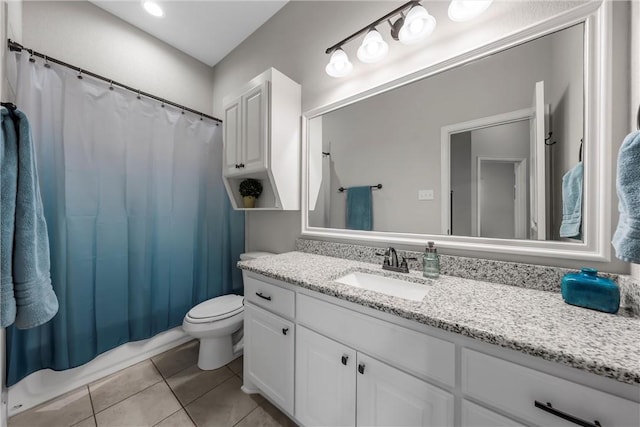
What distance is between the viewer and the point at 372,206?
1.47 meters

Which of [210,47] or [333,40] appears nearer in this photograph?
[333,40]

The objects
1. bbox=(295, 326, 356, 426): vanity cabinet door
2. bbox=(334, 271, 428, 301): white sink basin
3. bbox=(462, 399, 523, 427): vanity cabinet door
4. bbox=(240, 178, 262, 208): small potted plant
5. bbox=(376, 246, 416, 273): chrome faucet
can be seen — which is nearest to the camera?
bbox=(462, 399, 523, 427): vanity cabinet door

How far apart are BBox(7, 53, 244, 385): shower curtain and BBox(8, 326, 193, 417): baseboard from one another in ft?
0.31

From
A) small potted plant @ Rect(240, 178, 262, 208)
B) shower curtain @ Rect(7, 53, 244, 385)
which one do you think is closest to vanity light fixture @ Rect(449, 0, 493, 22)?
small potted plant @ Rect(240, 178, 262, 208)

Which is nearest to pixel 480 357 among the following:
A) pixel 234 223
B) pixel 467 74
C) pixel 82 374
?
pixel 467 74

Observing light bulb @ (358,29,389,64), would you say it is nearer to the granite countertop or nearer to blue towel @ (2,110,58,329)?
the granite countertop

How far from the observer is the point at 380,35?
4.31 feet

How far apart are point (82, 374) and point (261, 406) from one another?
1.24 m

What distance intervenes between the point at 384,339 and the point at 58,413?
75.8 inches

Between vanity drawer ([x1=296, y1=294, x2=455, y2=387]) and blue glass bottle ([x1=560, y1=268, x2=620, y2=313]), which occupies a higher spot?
blue glass bottle ([x1=560, y1=268, x2=620, y2=313])

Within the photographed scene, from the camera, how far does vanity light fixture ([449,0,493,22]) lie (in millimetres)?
1004

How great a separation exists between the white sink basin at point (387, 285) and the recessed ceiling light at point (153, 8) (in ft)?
8.08

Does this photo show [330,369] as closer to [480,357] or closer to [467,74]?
[480,357]

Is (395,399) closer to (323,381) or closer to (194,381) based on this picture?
(323,381)
